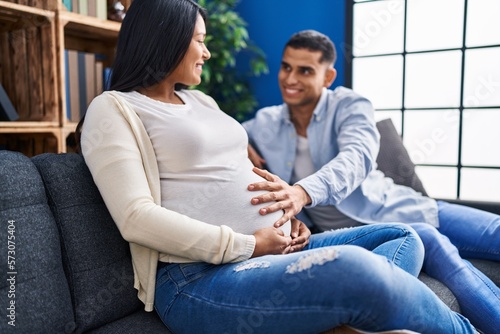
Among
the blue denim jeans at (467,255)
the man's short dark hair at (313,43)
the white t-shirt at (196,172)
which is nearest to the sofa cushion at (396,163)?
the blue denim jeans at (467,255)

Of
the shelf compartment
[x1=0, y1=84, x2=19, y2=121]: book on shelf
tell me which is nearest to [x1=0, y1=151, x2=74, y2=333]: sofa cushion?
[x1=0, y1=84, x2=19, y2=121]: book on shelf

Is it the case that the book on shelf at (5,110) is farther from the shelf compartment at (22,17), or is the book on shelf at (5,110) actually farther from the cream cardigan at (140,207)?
the cream cardigan at (140,207)

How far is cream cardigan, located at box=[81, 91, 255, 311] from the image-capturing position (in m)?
0.98

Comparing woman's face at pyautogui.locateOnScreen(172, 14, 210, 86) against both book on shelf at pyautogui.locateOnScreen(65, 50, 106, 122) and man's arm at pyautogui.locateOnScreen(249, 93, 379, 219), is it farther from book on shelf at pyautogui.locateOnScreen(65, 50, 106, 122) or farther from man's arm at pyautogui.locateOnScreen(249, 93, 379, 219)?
book on shelf at pyautogui.locateOnScreen(65, 50, 106, 122)

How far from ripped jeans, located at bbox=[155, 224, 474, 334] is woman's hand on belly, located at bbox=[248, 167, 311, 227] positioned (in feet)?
0.63

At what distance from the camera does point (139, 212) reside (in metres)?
0.98

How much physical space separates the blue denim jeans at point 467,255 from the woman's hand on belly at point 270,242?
58 centimetres

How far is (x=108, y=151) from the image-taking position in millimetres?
1012

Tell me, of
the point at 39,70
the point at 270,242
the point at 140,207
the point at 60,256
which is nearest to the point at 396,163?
the point at 270,242

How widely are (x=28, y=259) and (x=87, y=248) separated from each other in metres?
0.14

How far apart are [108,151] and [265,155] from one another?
3.08ft

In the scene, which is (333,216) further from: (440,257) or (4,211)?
(4,211)

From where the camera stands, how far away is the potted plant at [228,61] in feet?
9.78

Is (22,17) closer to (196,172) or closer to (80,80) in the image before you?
(80,80)
